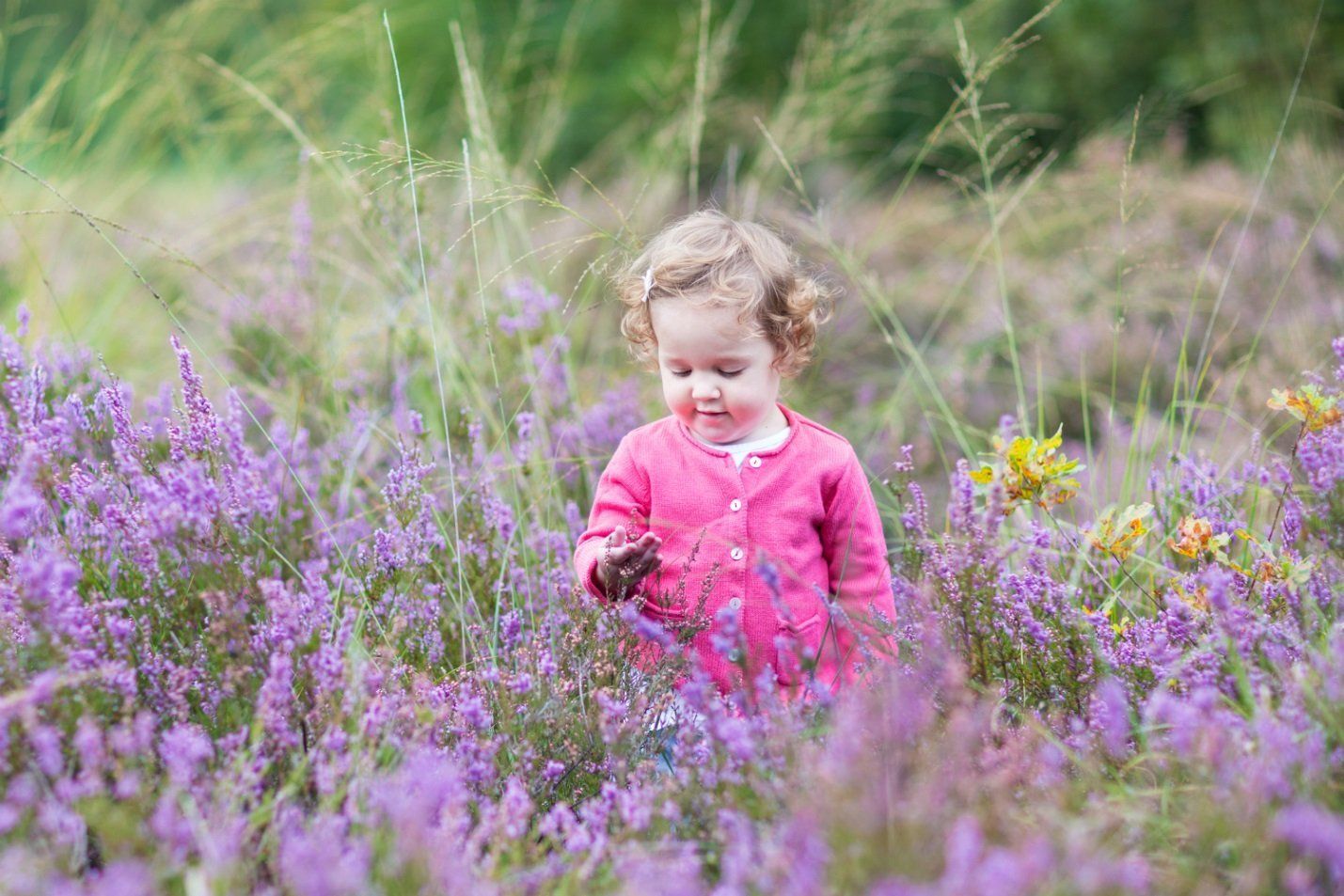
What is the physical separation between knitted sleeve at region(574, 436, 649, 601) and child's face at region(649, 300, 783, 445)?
16 cm

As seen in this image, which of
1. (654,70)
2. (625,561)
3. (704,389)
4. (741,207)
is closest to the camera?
(625,561)

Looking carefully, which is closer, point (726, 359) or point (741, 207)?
point (726, 359)

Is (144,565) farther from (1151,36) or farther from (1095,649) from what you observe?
(1151,36)

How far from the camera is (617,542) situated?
209 centimetres

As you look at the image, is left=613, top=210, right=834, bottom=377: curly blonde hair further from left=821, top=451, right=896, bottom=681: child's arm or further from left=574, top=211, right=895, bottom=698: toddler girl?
left=821, top=451, right=896, bottom=681: child's arm

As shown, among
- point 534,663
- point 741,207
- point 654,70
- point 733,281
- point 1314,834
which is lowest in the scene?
point 534,663

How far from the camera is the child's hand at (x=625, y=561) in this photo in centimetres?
203

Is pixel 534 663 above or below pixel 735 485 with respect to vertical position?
below

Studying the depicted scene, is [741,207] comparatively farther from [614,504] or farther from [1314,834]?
[1314,834]

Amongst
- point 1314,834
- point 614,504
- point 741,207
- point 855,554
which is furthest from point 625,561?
point 741,207

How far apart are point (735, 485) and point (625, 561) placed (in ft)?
0.99

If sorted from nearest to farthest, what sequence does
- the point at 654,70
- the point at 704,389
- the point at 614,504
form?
1. the point at 704,389
2. the point at 614,504
3. the point at 654,70

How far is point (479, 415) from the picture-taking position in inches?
127

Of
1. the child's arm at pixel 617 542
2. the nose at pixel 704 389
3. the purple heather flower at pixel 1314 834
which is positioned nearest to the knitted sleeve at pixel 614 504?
the child's arm at pixel 617 542
